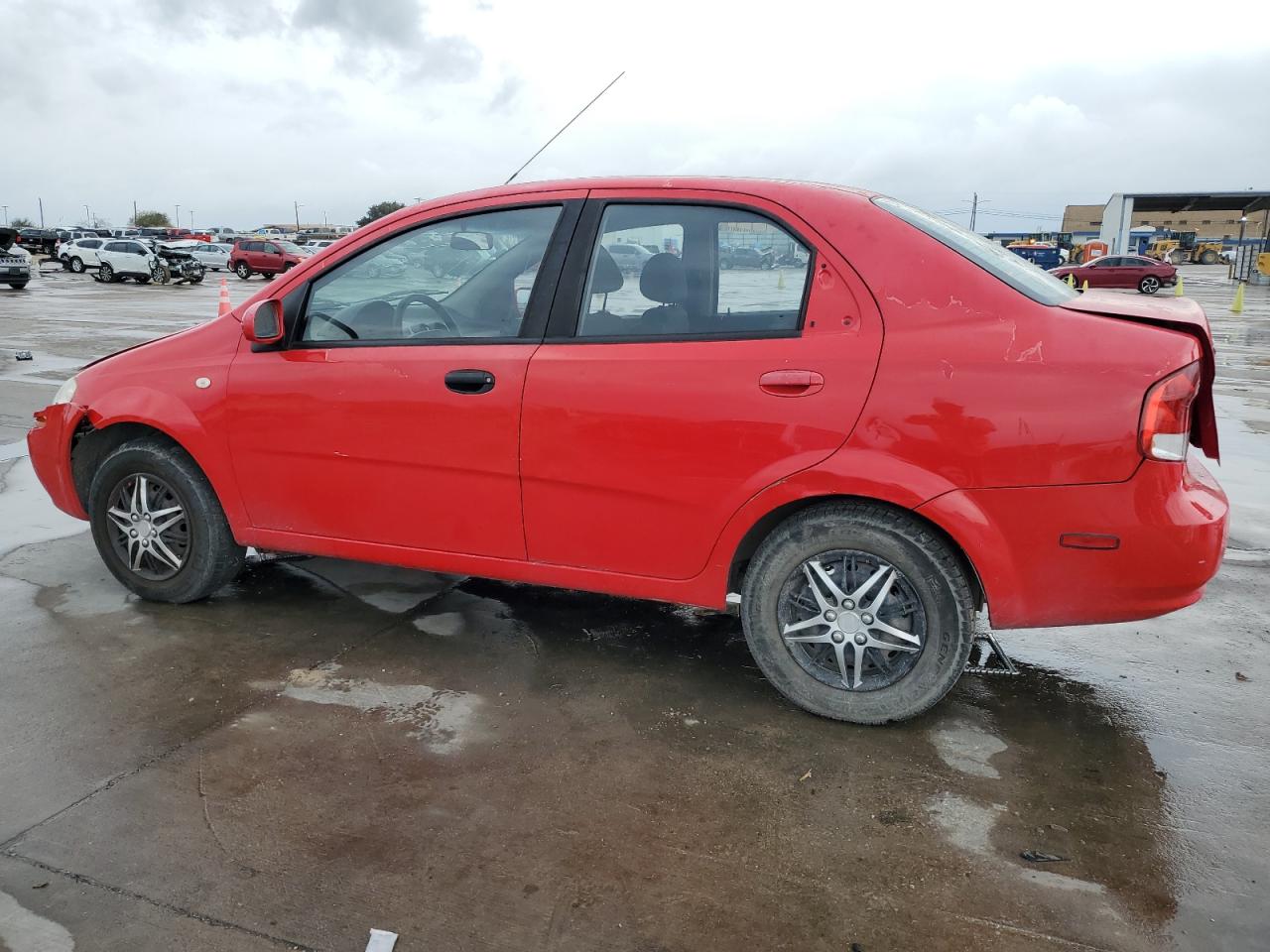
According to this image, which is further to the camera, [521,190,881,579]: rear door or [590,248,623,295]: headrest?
[590,248,623,295]: headrest

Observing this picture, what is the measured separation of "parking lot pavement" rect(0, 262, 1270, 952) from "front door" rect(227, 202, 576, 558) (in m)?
0.58

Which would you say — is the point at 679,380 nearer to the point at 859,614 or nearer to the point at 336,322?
the point at 859,614

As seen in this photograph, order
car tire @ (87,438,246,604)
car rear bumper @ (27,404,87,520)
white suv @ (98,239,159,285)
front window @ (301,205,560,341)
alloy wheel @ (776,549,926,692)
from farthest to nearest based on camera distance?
1. white suv @ (98,239,159,285)
2. car rear bumper @ (27,404,87,520)
3. car tire @ (87,438,246,604)
4. front window @ (301,205,560,341)
5. alloy wheel @ (776,549,926,692)

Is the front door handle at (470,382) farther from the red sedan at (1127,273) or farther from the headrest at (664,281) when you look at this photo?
the red sedan at (1127,273)

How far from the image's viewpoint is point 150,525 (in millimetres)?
4246

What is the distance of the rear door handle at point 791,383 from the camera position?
10.2 ft

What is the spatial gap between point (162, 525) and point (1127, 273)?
3872cm

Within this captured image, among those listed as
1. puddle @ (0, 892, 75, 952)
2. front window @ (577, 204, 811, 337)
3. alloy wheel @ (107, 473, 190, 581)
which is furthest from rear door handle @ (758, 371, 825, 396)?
alloy wheel @ (107, 473, 190, 581)

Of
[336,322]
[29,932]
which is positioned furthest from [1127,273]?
[29,932]

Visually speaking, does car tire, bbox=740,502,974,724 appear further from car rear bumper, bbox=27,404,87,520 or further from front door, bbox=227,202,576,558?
car rear bumper, bbox=27,404,87,520

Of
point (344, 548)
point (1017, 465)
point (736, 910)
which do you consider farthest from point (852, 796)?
point (344, 548)

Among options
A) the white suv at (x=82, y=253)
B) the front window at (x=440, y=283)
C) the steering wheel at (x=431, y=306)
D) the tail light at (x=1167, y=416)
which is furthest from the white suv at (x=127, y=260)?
the tail light at (x=1167, y=416)

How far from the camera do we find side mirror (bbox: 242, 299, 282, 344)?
12.7 feet

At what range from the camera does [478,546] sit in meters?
3.69
